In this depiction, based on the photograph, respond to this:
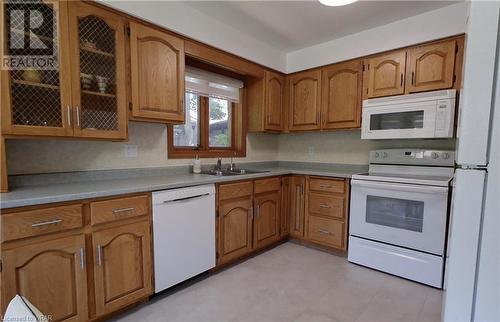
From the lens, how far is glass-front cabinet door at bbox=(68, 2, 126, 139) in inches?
62.5

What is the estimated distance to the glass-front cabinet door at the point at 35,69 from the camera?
4.45 ft

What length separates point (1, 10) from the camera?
4.35ft

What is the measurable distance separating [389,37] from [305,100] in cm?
105

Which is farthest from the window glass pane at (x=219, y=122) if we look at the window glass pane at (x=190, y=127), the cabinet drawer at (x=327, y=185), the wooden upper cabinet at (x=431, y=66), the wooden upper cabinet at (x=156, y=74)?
the wooden upper cabinet at (x=431, y=66)

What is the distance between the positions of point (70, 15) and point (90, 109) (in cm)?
58

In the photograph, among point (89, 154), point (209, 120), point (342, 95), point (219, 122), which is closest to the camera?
point (89, 154)

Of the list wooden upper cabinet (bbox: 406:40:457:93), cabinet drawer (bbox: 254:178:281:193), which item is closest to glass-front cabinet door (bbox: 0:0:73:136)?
cabinet drawer (bbox: 254:178:281:193)

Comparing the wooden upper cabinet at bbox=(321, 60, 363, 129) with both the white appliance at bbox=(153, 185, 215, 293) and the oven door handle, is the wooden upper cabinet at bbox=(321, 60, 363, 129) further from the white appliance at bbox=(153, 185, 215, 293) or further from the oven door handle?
the white appliance at bbox=(153, 185, 215, 293)

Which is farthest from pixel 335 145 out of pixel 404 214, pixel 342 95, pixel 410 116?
pixel 404 214

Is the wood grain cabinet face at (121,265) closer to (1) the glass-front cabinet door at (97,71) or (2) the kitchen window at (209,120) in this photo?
(1) the glass-front cabinet door at (97,71)

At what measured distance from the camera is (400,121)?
2342 millimetres

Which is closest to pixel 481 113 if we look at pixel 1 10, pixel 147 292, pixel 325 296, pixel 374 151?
pixel 325 296

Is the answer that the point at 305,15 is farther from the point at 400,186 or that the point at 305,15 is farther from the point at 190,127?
the point at 400,186

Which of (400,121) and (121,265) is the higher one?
(400,121)
